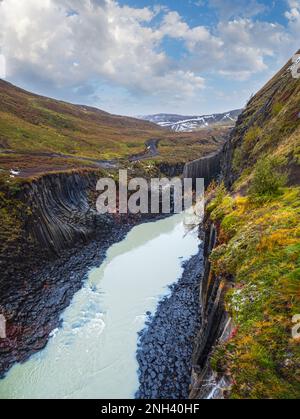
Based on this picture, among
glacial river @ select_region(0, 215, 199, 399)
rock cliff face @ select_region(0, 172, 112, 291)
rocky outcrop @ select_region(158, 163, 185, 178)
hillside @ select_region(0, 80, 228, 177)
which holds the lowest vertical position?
glacial river @ select_region(0, 215, 199, 399)

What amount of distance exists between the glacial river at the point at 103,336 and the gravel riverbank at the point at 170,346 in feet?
2.35

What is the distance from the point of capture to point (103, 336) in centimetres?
2083

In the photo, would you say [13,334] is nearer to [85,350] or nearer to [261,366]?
[85,350]

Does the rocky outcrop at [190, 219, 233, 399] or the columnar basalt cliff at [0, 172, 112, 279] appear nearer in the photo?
the rocky outcrop at [190, 219, 233, 399]

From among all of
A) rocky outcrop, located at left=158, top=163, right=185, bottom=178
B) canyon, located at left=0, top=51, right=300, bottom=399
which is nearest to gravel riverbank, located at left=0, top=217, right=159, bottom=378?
canyon, located at left=0, top=51, right=300, bottom=399

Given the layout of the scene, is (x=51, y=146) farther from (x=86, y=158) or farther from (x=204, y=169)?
(x=204, y=169)

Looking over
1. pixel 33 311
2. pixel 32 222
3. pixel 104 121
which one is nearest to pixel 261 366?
pixel 33 311

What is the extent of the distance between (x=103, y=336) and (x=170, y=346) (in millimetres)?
5320

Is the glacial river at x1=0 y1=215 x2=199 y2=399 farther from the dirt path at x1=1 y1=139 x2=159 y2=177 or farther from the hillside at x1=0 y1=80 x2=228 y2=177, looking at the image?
the hillside at x1=0 y1=80 x2=228 y2=177

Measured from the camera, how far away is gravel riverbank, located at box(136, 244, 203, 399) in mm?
16062

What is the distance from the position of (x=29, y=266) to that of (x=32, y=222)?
565 cm

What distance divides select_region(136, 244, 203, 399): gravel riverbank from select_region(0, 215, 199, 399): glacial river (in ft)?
2.35

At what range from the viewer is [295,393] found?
5992mm
